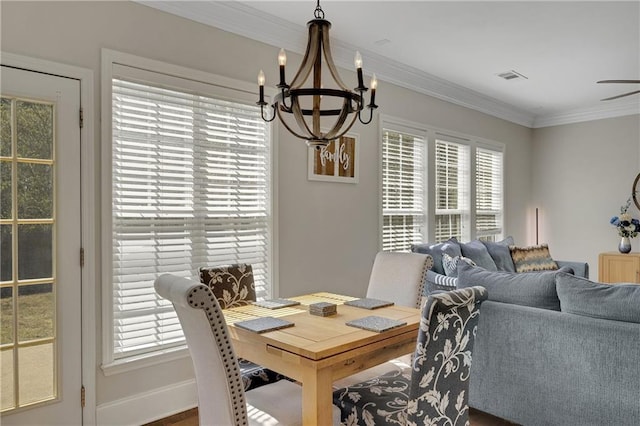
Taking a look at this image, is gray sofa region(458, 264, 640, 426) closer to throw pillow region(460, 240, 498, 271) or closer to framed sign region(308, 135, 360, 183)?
framed sign region(308, 135, 360, 183)

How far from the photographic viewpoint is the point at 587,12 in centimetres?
335

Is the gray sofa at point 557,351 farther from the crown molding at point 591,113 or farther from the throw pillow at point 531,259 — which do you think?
the crown molding at point 591,113

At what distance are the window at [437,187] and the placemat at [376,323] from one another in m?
2.46

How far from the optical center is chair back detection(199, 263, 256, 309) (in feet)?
8.69

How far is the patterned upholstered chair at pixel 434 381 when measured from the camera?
1.66m

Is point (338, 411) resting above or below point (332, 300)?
below

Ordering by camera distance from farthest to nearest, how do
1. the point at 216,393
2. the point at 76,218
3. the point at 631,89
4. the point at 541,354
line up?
the point at 631,89
the point at 76,218
the point at 541,354
the point at 216,393

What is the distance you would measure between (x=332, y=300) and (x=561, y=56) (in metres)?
3.38

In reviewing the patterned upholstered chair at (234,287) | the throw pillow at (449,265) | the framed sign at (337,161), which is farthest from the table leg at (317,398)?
the throw pillow at (449,265)

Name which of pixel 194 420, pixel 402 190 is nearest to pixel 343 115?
pixel 194 420

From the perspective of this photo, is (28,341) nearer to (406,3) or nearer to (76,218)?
(76,218)

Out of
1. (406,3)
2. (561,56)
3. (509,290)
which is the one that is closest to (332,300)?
(509,290)

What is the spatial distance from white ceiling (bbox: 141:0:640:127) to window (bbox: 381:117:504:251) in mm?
587

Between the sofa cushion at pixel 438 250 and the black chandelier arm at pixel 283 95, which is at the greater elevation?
the black chandelier arm at pixel 283 95
